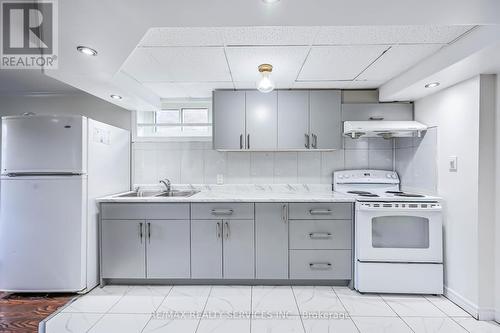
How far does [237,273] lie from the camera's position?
244 cm

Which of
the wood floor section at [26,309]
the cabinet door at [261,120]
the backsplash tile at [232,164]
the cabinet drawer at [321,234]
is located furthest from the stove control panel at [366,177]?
the wood floor section at [26,309]

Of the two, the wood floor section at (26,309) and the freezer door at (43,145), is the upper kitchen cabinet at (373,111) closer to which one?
the freezer door at (43,145)

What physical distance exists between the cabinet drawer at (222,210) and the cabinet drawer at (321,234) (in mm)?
446

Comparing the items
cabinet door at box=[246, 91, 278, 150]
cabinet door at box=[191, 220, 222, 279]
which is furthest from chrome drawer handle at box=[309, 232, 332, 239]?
cabinet door at box=[246, 91, 278, 150]

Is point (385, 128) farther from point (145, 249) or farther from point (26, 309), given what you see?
point (26, 309)

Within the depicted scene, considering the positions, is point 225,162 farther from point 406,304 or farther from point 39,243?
point 406,304

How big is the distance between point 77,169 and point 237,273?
1.72 metres

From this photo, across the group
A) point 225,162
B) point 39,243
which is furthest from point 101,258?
point 225,162

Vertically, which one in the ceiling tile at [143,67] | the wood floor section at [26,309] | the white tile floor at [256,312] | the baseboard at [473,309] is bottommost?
the wood floor section at [26,309]

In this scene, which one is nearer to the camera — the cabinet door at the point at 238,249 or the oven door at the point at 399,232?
the oven door at the point at 399,232

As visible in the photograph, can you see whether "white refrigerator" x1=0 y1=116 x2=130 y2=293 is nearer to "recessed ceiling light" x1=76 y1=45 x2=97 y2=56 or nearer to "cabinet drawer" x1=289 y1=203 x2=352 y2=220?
"recessed ceiling light" x1=76 y1=45 x2=97 y2=56

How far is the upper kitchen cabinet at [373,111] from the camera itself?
112 inches

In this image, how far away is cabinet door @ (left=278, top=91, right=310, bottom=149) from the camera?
9.29ft

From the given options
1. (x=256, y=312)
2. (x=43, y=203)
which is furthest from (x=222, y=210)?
(x=43, y=203)
